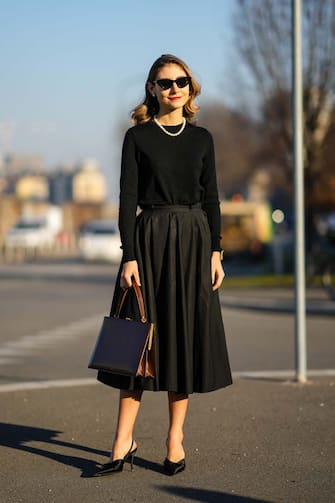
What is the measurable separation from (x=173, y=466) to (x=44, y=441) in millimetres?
1215

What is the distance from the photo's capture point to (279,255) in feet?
102

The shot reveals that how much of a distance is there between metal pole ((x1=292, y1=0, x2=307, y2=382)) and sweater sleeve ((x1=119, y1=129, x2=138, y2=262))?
353 cm

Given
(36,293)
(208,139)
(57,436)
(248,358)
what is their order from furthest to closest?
1. (36,293)
2. (248,358)
3. (57,436)
4. (208,139)

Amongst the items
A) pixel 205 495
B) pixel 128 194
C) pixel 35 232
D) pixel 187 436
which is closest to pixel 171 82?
pixel 128 194

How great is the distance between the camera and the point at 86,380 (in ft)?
31.9

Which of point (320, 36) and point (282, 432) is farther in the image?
point (320, 36)

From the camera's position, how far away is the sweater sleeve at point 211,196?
19.1ft

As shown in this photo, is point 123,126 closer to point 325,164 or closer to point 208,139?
point 325,164

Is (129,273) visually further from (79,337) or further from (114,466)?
(79,337)

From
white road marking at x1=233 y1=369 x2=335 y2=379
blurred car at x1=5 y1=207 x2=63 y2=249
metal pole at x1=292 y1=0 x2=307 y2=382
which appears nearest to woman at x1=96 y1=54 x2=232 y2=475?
metal pole at x1=292 y1=0 x2=307 y2=382

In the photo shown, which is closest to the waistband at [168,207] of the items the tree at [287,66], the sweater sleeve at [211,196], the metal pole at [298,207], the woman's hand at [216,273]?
the sweater sleeve at [211,196]

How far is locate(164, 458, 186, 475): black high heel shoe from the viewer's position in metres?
5.66

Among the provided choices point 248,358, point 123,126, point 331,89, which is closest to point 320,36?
point 331,89

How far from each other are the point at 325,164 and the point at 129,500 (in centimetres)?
2317
